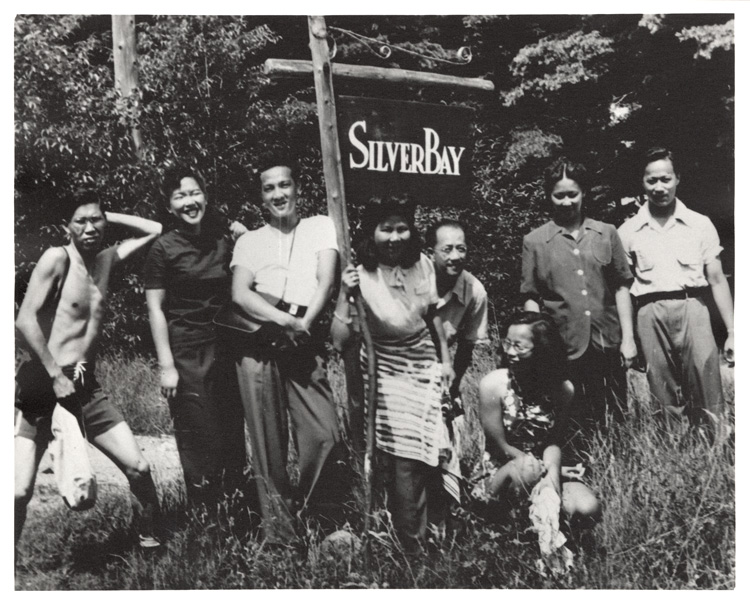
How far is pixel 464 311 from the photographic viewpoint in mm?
5094

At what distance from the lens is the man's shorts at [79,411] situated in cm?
493

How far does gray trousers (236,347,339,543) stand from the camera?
16.0ft

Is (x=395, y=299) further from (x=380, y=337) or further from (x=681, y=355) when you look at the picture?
(x=681, y=355)

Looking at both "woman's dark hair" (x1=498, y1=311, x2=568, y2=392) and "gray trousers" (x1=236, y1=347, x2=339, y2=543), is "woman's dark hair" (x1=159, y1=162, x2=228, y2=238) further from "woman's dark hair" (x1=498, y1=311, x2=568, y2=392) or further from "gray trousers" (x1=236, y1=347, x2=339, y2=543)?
"woman's dark hair" (x1=498, y1=311, x2=568, y2=392)

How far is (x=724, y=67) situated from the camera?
5.41 meters

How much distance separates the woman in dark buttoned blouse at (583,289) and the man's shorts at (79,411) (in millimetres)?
2742

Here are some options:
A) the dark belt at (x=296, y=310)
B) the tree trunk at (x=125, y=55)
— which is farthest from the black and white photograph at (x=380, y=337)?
the tree trunk at (x=125, y=55)

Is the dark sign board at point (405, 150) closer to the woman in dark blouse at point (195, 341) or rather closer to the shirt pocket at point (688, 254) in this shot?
the woman in dark blouse at point (195, 341)

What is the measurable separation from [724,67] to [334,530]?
4.00 meters

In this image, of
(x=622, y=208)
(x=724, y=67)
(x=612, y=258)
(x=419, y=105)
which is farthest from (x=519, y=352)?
(x=724, y=67)

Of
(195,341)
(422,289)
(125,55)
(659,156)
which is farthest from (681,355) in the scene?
(125,55)

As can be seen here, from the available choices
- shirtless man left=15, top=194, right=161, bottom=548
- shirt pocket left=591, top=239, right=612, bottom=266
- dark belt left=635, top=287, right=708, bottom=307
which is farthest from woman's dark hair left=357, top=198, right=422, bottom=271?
dark belt left=635, top=287, right=708, bottom=307

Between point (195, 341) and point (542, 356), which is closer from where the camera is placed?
point (195, 341)

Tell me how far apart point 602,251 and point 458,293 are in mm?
968
